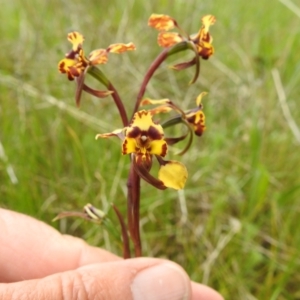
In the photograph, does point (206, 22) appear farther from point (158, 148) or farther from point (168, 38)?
point (158, 148)

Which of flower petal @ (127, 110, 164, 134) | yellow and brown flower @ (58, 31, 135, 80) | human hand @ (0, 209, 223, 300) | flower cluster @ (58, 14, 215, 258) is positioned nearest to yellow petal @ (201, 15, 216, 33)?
flower cluster @ (58, 14, 215, 258)

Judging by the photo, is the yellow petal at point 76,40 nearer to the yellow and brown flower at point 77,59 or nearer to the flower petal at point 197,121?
the yellow and brown flower at point 77,59

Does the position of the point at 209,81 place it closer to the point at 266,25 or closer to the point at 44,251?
the point at 266,25

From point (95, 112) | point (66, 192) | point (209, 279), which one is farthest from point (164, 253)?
point (95, 112)

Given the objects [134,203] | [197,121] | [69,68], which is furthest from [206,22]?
[134,203]

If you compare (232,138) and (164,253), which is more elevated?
(232,138)

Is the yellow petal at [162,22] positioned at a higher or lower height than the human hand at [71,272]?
higher

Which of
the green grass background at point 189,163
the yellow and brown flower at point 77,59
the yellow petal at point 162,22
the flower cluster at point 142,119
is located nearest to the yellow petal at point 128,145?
the flower cluster at point 142,119
